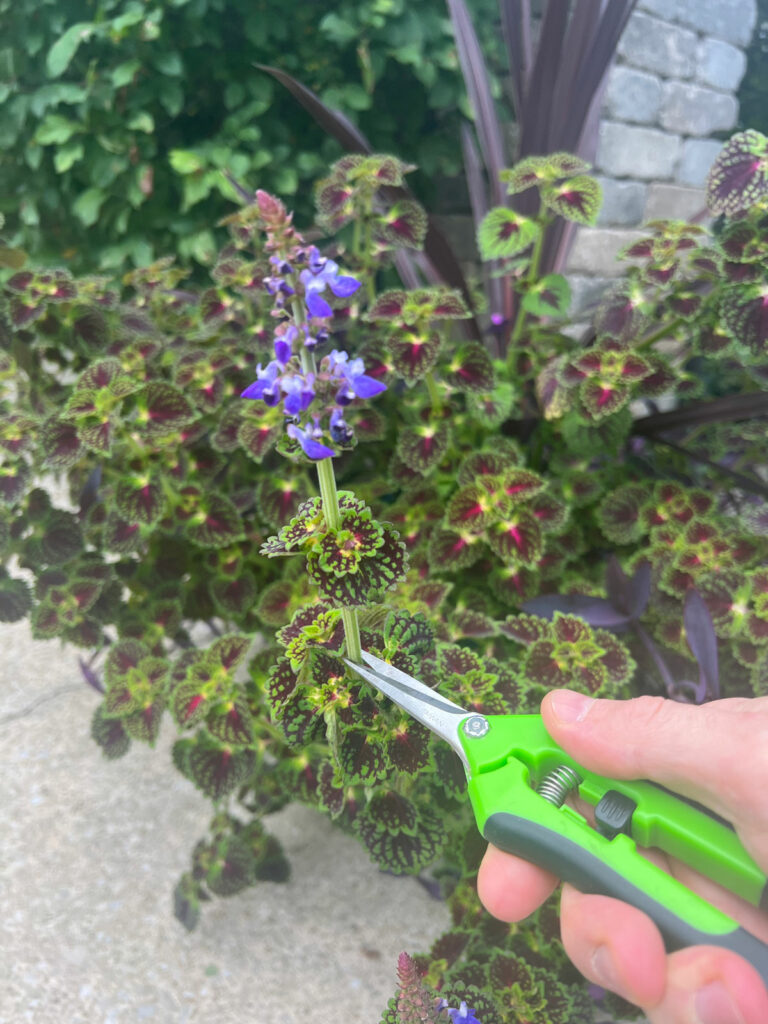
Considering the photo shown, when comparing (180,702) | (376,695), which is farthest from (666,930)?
(180,702)

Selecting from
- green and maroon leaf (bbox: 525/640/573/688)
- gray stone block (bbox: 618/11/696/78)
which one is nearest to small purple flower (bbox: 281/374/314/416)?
green and maroon leaf (bbox: 525/640/573/688)

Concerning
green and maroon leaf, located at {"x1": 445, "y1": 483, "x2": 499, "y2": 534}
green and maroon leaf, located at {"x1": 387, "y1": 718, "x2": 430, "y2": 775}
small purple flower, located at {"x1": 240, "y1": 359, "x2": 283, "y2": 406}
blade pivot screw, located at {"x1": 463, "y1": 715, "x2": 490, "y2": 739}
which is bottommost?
green and maroon leaf, located at {"x1": 445, "y1": 483, "x2": 499, "y2": 534}

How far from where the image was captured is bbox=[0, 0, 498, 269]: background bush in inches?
75.8

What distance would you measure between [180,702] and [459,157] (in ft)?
6.49

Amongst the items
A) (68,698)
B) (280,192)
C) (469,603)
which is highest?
(280,192)

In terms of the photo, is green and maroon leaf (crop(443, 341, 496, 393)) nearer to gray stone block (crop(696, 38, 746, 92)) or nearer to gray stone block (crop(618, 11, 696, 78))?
gray stone block (crop(618, 11, 696, 78))

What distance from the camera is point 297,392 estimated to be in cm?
42

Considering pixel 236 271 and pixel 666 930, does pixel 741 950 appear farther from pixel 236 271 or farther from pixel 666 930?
pixel 236 271

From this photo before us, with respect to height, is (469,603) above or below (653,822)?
below

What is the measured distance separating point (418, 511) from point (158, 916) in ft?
2.29

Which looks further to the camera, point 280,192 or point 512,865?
point 280,192

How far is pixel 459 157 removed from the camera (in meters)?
2.20

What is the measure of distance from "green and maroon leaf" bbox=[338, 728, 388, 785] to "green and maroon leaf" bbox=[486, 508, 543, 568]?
1.31 ft

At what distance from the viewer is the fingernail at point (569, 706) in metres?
0.55
